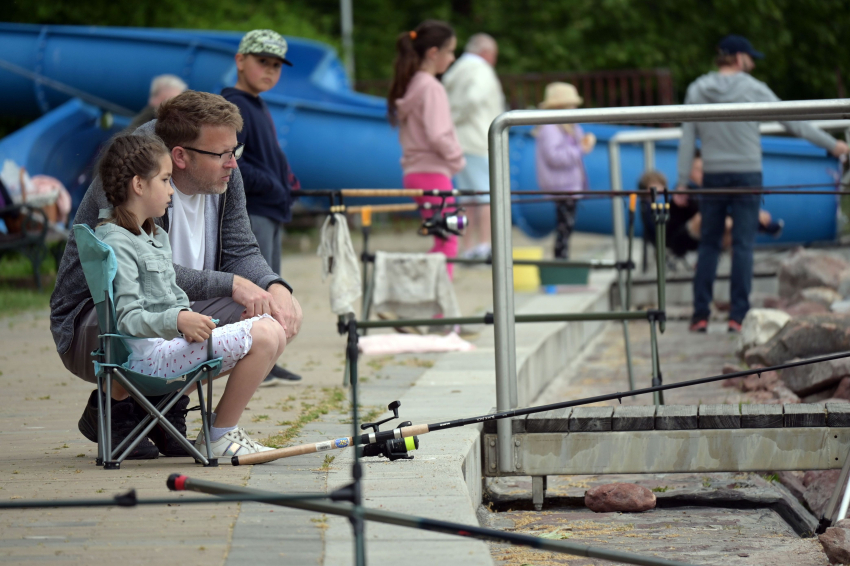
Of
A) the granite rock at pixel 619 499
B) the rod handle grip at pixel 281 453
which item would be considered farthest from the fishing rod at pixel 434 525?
the granite rock at pixel 619 499

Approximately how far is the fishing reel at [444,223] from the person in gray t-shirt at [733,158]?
7.12ft

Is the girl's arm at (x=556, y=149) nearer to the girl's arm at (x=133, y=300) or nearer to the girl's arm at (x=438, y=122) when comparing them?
the girl's arm at (x=438, y=122)

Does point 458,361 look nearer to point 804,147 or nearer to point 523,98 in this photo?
point 804,147

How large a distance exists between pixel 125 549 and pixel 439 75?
5.51 m

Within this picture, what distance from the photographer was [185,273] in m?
4.05

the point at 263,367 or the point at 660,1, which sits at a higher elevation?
the point at 660,1

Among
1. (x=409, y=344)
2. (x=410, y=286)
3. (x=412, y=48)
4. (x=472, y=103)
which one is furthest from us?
(x=472, y=103)

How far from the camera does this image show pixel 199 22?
19.6m

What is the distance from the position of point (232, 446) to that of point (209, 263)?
0.75 meters

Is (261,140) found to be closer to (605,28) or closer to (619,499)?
(619,499)

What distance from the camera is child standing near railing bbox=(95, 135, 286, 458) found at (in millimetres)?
3625

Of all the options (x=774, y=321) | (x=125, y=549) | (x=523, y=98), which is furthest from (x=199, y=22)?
(x=125, y=549)


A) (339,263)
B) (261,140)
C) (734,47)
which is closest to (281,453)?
(339,263)

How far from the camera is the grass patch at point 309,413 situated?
14.3ft
